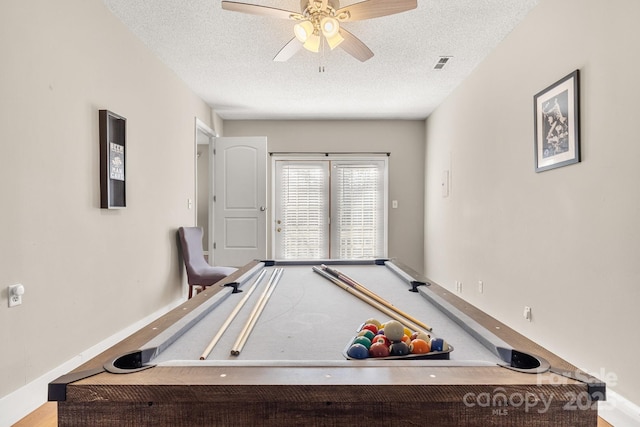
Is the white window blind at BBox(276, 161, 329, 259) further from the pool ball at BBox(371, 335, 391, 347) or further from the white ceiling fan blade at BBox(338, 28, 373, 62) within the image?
the pool ball at BBox(371, 335, 391, 347)

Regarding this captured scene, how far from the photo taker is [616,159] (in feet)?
6.12

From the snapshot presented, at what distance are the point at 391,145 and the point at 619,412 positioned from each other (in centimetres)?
441

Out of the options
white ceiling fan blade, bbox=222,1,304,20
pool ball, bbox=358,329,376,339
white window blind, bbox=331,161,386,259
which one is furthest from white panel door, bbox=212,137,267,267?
pool ball, bbox=358,329,376,339

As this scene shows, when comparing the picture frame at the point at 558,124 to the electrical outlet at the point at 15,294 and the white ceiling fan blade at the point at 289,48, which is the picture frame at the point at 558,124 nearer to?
the white ceiling fan blade at the point at 289,48

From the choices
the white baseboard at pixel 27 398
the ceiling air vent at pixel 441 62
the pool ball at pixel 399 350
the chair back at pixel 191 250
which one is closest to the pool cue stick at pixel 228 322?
the pool ball at pixel 399 350

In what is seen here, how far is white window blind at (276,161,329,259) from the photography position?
19.0 feet

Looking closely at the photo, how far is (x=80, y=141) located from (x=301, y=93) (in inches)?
103

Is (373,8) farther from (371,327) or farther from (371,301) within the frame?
(371,327)

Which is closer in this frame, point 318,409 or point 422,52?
point 318,409

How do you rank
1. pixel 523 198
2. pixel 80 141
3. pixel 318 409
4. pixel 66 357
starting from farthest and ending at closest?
pixel 523 198
pixel 80 141
pixel 66 357
pixel 318 409

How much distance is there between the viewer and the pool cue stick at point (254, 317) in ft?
3.55

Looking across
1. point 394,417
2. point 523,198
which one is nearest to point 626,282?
point 523,198

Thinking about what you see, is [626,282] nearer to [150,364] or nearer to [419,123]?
[150,364]

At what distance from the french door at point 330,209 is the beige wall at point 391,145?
0.19 metres
